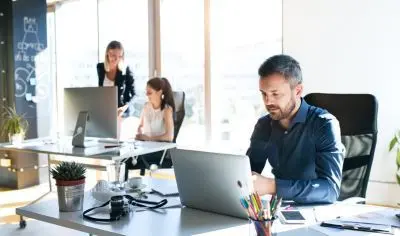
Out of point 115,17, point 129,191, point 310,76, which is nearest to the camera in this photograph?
point 129,191

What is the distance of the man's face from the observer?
5.60 feet

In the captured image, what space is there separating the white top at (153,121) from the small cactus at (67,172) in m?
2.32

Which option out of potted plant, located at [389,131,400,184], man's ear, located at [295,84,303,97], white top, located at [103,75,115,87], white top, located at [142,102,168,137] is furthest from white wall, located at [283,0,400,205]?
man's ear, located at [295,84,303,97]

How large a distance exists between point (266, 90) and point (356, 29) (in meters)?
2.50

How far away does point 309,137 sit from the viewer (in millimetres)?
1776

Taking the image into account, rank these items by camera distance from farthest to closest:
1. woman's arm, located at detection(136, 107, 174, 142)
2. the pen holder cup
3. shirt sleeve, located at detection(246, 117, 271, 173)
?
woman's arm, located at detection(136, 107, 174, 142), shirt sleeve, located at detection(246, 117, 271, 173), the pen holder cup

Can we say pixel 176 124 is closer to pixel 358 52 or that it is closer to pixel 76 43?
pixel 358 52

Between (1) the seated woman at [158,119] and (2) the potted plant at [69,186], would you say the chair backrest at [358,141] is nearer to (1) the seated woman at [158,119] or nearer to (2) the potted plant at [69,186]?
(2) the potted plant at [69,186]

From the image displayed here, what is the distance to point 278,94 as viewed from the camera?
172 cm

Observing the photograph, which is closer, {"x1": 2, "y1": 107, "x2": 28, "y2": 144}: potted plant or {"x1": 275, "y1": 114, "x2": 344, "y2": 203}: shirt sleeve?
{"x1": 275, "y1": 114, "x2": 344, "y2": 203}: shirt sleeve

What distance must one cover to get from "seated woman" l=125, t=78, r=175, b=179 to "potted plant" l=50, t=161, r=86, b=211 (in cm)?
223

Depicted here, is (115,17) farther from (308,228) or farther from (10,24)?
(308,228)

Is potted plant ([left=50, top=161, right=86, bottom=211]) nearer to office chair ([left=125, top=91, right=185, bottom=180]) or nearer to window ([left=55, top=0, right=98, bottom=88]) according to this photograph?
office chair ([left=125, top=91, right=185, bottom=180])

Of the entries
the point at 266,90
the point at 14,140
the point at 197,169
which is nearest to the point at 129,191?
the point at 197,169
